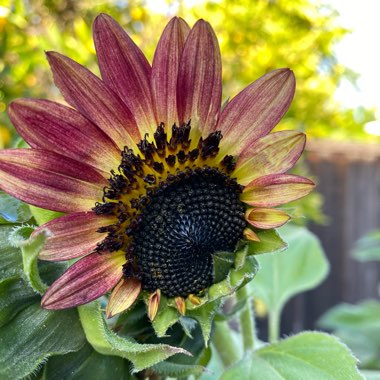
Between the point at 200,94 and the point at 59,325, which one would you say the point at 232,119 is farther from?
the point at 59,325

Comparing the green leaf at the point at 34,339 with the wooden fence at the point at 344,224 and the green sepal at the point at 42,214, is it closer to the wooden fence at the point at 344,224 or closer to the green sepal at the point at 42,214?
the green sepal at the point at 42,214

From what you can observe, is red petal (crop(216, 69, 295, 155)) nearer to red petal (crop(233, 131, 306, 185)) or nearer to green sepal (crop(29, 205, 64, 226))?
red petal (crop(233, 131, 306, 185))

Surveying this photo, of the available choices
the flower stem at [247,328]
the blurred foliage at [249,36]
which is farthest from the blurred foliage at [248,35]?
the flower stem at [247,328]

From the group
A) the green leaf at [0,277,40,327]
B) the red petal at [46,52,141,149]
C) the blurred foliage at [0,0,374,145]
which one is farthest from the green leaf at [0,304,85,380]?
the blurred foliage at [0,0,374,145]

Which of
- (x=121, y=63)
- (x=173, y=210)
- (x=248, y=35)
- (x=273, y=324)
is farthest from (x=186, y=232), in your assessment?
(x=248, y=35)

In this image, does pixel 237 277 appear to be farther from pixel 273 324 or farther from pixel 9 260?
pixel 273 324
